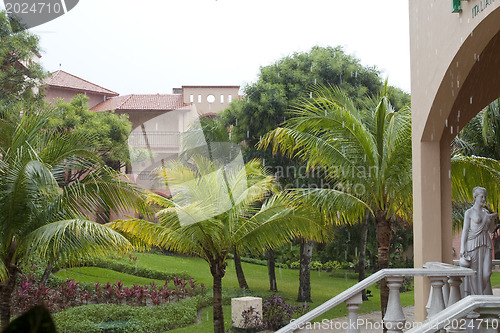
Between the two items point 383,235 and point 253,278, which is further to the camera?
point 253,278

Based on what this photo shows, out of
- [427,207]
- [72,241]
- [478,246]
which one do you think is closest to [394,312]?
[478,246]

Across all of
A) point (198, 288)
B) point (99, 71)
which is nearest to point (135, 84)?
point (99, 71)

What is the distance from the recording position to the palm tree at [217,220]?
13.9 m

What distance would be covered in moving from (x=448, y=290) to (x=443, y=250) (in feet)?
9.85

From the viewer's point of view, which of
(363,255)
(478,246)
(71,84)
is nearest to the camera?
(478,246)

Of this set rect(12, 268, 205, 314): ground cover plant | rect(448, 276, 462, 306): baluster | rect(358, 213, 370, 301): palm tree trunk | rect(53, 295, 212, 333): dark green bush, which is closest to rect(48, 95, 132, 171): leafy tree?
rect(12, 268, 205, 314): ground cover plant

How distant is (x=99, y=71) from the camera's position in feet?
341

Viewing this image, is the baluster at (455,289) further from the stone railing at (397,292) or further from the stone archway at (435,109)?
the stone archway at (435,109)

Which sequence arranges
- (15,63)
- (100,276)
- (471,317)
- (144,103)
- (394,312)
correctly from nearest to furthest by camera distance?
(471,317)
(394,312)
(15,63)
(100,276)
(144,103)

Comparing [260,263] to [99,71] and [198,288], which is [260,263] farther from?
[99,71]

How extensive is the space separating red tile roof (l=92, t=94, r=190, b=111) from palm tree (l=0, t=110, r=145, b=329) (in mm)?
26773

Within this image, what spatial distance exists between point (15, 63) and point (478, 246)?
22.0 metres

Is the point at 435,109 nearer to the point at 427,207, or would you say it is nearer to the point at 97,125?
the point at 427,207

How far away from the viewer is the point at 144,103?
39.4 m
